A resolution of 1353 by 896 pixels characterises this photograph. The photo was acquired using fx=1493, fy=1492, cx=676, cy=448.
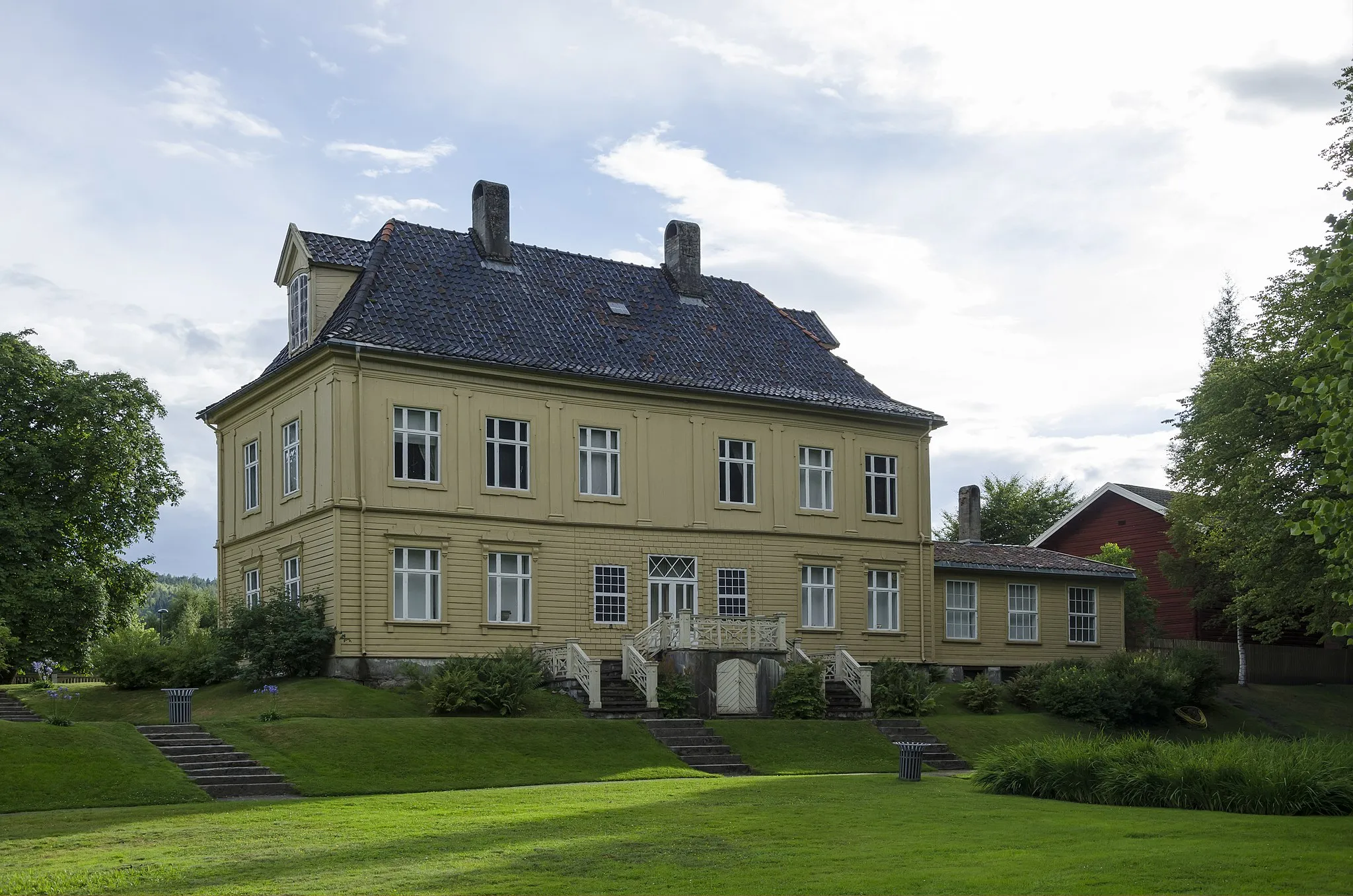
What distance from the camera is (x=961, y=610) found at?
44812 millimetres

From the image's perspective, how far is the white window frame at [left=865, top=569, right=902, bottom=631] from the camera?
42.1 metres

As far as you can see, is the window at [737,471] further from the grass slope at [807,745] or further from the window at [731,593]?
the grass slope at [807,745]

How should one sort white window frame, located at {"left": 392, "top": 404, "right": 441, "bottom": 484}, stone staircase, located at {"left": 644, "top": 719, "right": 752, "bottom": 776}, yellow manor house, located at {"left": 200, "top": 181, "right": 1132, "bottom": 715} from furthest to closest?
white window frame, located at {"left": 392, "top": 404, "right": 441, "bottom": 484} → yellow manor house, located at {"left": 200, "top": 181, "right": 1132, "bottom": 715} → stone staircase, located at {"left": 644, "top": 719, "right": 752, "bottom": 776}

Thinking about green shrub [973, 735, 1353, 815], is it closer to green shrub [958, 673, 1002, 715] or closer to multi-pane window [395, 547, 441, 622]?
green shrub [958, 673, 1002, 715]

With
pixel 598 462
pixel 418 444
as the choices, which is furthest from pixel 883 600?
pixel 418 444

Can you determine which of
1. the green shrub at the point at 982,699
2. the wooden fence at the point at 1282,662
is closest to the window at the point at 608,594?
the green shrub at the point at 982,699

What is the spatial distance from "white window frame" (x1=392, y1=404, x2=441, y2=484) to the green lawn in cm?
1111

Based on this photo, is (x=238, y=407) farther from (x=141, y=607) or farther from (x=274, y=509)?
(x=141, y=607)

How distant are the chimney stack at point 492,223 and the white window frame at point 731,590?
10.2 metres

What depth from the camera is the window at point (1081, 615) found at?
47.3 m

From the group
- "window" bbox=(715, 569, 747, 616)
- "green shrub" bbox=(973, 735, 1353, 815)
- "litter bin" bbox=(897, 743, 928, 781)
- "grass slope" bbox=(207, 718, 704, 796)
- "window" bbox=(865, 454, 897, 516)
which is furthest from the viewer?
"window" bbox=(865, 454, 897, 516)

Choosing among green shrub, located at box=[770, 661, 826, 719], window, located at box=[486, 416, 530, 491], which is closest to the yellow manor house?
window, located at box=[486, 416, 530, 491]

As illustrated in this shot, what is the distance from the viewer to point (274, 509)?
37.8 metres

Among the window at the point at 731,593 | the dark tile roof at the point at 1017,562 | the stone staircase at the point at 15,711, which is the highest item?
the dark tile roof at the point at 1017,562
